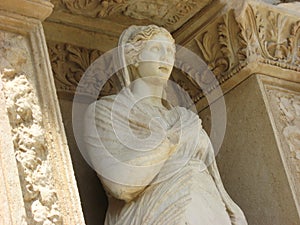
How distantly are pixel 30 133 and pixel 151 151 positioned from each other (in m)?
→ 0.65

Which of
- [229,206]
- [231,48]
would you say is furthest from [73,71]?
[229,206]

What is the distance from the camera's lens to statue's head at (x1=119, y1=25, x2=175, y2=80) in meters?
3.47

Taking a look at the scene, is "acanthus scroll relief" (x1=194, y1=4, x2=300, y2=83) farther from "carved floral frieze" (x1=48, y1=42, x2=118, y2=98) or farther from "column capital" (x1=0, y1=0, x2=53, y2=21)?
"column capital" (x1=0, y1=0, x2=53, y2=21)

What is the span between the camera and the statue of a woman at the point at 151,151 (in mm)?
3121

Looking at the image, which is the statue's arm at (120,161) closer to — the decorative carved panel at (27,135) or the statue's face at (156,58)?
the statue's face at (156,58)

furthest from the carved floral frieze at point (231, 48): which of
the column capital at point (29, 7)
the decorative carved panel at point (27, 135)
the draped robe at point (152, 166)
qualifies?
the decorative carved panel at point (27, 135)

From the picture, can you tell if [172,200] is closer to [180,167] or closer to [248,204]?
[180,167]

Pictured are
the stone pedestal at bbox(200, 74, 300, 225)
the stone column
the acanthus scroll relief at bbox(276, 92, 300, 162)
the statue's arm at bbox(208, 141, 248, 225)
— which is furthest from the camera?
the acanthus scroll relief at bbox(276, 92, 300, 162)

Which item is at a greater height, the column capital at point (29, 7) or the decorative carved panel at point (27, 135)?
the column capital at point (29, 7)

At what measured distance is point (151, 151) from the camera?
3.14m

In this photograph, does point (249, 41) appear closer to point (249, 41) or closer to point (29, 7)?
point (249, 41)

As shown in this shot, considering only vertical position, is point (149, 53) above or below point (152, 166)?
above

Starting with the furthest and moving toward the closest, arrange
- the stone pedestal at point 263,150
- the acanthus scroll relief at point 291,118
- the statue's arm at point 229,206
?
the acanthus scroll relief at point 291,118, the stone pedestal at point 263,150, the statue's arm at point 229,206

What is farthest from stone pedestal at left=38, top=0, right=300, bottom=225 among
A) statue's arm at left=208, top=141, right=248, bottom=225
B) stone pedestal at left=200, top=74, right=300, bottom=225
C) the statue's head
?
the statue's head
